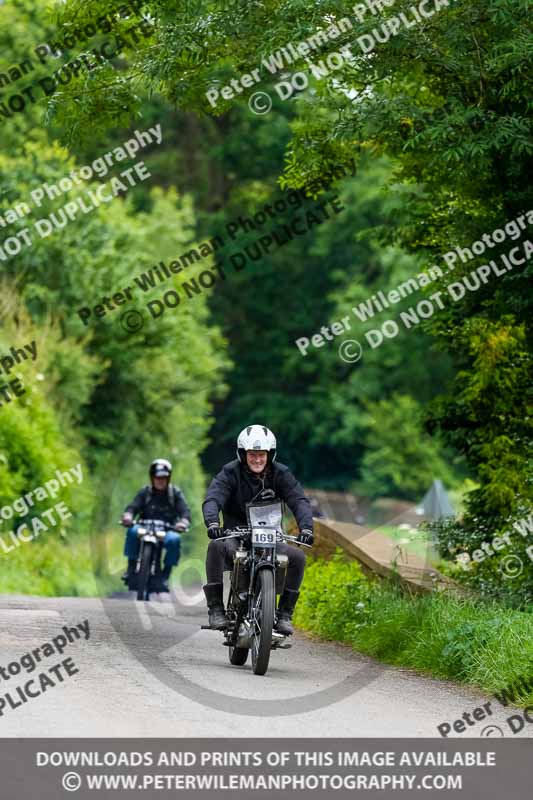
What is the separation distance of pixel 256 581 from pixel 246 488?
0.87 metres

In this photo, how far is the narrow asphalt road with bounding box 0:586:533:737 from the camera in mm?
9211

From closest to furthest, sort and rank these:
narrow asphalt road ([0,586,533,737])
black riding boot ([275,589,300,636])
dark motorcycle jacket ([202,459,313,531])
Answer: narrow asphalt road ([0,586,533,737]), black riding boot ([275,589,300,636]), dark motorcycle jacket ([202,459,313,531])

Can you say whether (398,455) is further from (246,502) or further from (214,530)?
(214,530)

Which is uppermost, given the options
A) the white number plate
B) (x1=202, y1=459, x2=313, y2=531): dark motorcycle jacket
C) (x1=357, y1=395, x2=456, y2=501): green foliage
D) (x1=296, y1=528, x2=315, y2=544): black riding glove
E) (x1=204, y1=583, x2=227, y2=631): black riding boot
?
(x1=357, y1=395, x2=456, y2=501): green foliage

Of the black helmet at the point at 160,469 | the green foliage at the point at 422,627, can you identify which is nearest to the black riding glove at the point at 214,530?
the green foliage at the point at 422,627

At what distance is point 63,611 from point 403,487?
142 feet

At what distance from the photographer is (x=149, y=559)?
63.9 ft

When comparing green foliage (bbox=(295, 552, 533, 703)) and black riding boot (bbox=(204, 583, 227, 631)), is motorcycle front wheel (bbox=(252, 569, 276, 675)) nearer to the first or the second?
black riding boot (bbox=(204, 583, 227, 631))

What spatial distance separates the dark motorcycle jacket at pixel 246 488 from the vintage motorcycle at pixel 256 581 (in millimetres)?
237

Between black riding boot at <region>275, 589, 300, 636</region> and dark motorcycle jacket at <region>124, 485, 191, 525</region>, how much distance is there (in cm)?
761

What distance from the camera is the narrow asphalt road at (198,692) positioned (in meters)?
9.21

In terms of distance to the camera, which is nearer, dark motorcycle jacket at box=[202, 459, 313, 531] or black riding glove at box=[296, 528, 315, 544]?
black riding glove at box=[296, 528, 315, 544]

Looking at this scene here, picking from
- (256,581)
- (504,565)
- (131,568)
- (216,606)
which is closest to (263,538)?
(256,581)
